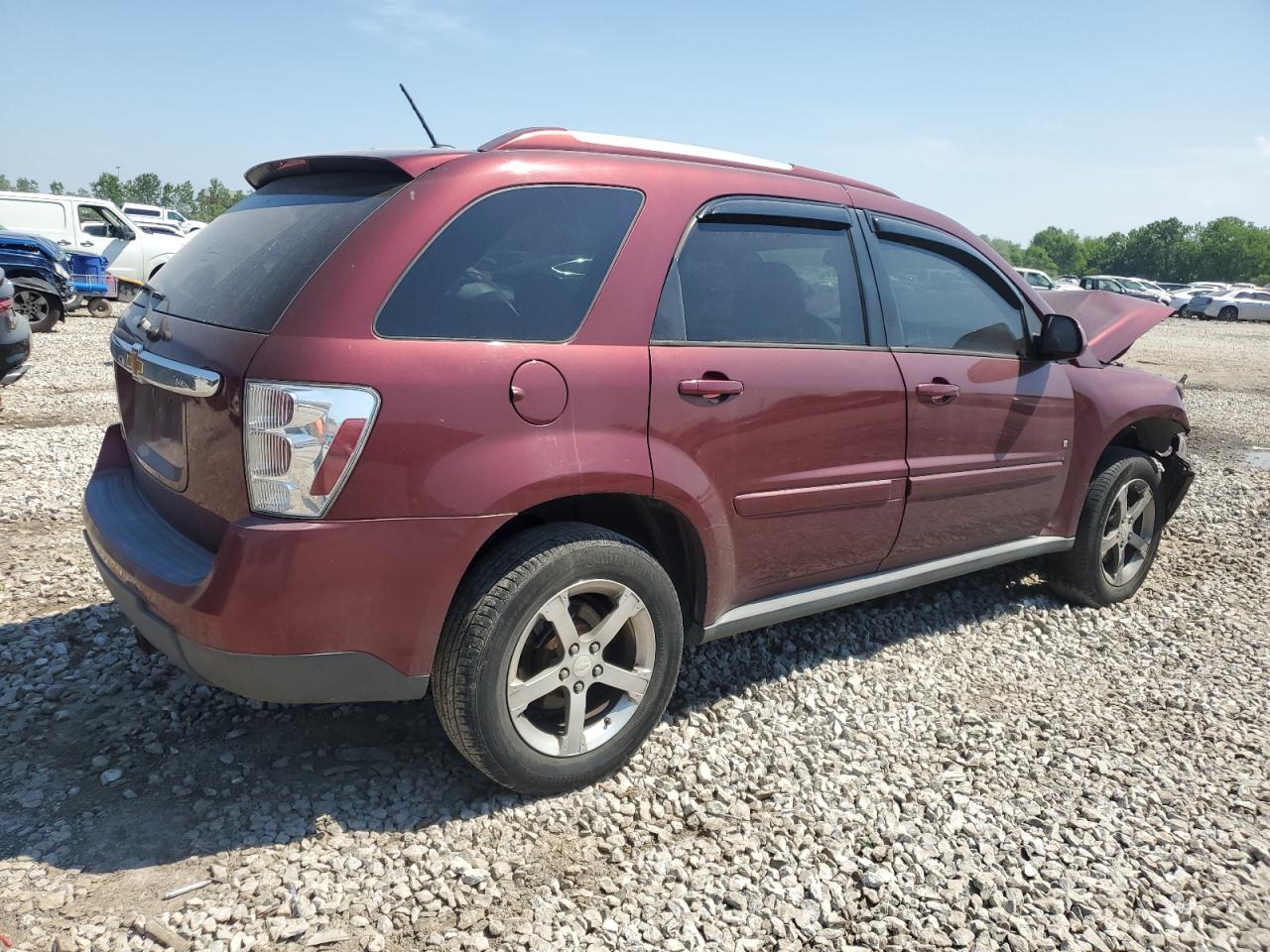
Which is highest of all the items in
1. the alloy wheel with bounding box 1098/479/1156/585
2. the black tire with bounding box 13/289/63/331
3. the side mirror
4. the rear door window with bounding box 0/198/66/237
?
the side mirror

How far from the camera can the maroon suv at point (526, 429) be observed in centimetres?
227

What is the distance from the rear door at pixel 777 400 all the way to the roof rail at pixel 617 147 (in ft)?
0.63

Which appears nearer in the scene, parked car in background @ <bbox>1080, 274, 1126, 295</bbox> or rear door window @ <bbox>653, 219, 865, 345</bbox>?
rear door window @ <bbox>653, 219, 865, 345</bbox>

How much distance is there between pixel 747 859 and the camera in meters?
2.57

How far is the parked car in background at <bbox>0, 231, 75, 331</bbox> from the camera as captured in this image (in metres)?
13.1

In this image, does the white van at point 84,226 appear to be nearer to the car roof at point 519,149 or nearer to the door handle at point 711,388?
the car roof at point 519,149

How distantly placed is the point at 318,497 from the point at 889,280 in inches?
Result: 91.9

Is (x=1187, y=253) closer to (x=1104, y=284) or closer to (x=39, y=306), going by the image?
(x=1104, y=284)

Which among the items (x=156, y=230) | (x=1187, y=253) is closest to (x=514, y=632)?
(x=156, y=230)

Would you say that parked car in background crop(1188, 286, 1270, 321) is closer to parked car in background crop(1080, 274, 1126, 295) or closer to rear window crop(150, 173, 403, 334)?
parked car in background crop(1080, 274, 1126, 295)

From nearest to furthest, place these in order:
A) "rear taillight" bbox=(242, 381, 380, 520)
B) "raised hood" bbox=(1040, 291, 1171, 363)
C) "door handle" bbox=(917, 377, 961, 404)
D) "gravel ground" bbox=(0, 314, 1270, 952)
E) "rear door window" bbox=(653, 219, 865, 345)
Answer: "rear taillight" bbox=(242, 381, 380, 520)
"gravel ground" bbox=(0, 314, 1270, 952)
"rear door window" bbox=(653, 219, 865, 345)
"door handle" bbox=(917, 377, 961, 404)
"raised hood" bbox=(1040, 291, 1171, 363)

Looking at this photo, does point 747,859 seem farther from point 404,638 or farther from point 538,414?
point 538,414

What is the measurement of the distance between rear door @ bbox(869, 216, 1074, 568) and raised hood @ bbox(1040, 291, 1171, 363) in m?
0.54

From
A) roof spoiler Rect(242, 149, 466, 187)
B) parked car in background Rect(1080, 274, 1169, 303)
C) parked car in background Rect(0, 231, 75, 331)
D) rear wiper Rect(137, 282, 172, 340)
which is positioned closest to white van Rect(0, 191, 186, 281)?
parked car in background Rect(0, 231, 75, 331)
